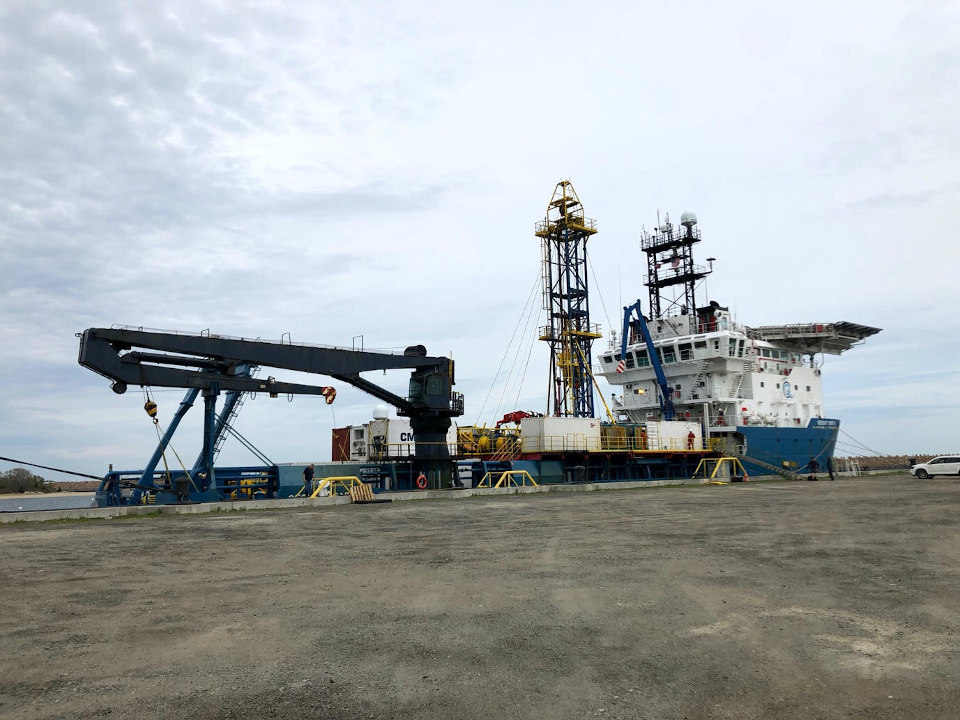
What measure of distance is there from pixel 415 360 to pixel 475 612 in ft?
67.6

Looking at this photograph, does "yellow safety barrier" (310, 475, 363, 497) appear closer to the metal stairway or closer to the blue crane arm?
the blue crane arm

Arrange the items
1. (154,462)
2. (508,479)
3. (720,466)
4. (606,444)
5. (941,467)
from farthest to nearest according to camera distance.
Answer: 1. (720,466)
2. (606,444)
3. (941,467)
4. (508,479)
5. (154,462)

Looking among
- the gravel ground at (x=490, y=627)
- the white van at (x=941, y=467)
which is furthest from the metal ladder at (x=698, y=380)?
the gravel ground at (x=490, y=627)

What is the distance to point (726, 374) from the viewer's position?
39.0 m

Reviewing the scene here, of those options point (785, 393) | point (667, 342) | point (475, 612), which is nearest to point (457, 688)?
point (475, 612)

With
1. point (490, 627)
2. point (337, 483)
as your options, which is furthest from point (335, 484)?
point (490, 627)

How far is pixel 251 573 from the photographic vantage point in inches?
353

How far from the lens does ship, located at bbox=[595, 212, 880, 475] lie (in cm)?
3850

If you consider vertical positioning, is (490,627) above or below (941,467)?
above

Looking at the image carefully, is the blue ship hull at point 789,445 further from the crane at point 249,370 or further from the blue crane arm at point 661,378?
the crane at point 249,370

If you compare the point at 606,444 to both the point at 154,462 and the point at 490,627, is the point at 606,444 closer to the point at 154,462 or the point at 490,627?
the point at 154,462

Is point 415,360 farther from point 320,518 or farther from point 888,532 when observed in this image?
point 888,532

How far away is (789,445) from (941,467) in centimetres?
781

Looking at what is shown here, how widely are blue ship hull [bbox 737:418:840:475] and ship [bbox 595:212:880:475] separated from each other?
63mm
